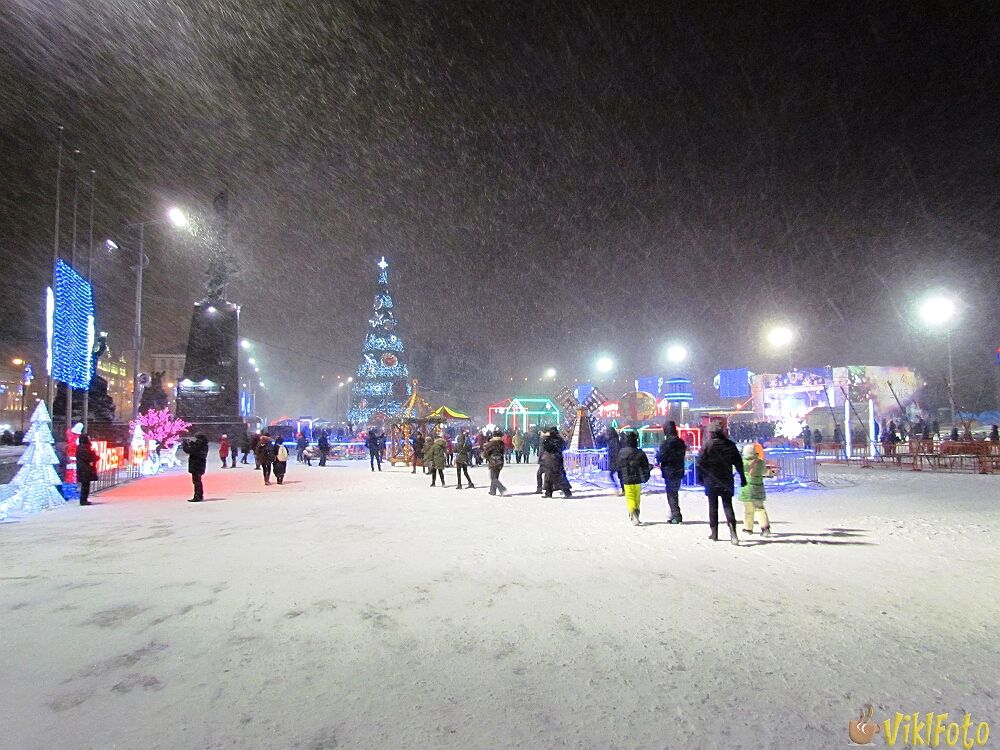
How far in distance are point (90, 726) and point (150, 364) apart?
120 metres

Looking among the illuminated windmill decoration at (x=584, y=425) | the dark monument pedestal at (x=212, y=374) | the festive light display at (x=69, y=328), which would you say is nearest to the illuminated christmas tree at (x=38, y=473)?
the festive light display at (x=69, y=328)

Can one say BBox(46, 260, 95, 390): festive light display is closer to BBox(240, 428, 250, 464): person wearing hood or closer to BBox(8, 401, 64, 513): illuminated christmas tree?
BBox(8, 401, 64, 513): illuminated christmas tree

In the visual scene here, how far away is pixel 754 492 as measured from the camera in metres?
8.45

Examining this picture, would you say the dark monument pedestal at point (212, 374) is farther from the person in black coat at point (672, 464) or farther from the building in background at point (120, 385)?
the building in background at point (120, 385)

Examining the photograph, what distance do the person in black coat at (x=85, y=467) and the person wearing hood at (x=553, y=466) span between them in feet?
31.6

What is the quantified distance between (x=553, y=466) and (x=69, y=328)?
39.4ft

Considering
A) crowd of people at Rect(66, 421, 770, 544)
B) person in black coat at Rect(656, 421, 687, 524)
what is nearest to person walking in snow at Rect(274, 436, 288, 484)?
crowd of people at Rect(66, 421, 770, 544)

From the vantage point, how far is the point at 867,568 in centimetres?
644

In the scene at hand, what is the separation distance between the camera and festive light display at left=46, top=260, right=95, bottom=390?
14.2m

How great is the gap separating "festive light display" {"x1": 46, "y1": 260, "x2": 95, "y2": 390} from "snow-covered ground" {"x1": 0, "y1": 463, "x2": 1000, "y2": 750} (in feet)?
22.1

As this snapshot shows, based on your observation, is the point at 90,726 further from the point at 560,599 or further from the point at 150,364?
the point at 150,364

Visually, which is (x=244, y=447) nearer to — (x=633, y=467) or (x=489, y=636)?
(x=633, y=467)

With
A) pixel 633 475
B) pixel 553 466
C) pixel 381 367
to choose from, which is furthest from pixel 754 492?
pixel 381 367

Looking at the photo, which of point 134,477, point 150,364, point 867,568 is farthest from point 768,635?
point 150,364
